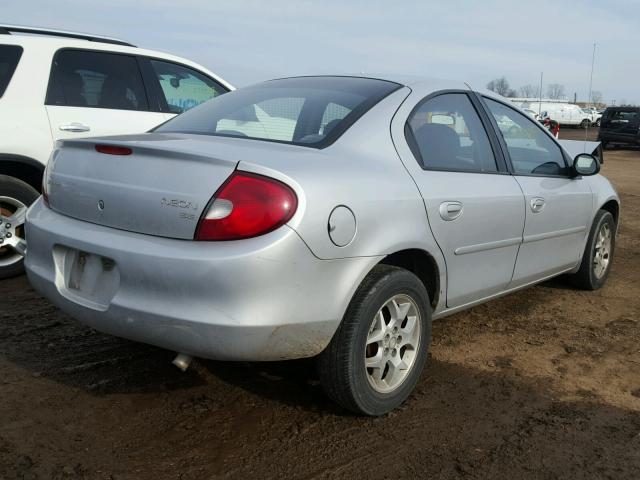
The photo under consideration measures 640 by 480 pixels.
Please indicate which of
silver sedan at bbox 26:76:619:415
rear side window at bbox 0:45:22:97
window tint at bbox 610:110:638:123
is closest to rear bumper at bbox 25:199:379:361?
silver sedan at bbox 26:76:619:415

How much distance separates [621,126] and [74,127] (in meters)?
24.5

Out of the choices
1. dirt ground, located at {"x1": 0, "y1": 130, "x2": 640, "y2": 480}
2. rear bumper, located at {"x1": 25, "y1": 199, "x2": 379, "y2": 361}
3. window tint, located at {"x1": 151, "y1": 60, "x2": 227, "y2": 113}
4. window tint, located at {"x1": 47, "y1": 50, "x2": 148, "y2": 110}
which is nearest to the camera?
rear bumper, located at {"x1": 25, "y1": 199, "x2": 379, "y2": 361}

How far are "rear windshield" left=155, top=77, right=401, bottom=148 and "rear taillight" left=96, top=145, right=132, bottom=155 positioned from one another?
1.77ft

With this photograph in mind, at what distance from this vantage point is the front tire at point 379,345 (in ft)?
8.95

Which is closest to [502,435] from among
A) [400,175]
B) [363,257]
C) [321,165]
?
Answer: [363,257]

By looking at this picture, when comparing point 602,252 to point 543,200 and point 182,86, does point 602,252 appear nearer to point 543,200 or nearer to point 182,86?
point 543,200

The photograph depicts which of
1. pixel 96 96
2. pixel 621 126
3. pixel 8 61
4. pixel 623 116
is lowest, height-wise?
pixel 621 126

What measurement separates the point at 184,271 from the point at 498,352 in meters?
2.19

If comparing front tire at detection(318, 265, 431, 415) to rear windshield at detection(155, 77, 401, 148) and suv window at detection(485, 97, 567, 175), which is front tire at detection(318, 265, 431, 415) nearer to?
rear windshield at detection(155, 77, 401, 148)

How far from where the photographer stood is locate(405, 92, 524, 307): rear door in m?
3.19

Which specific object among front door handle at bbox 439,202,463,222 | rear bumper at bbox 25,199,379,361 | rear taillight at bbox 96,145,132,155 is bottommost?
rear bumper at bbox 25,199,379,361

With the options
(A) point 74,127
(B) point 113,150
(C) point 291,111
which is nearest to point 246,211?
(B) point 113,150

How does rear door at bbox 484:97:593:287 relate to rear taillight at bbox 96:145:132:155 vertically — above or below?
below

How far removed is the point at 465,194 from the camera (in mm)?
3311
